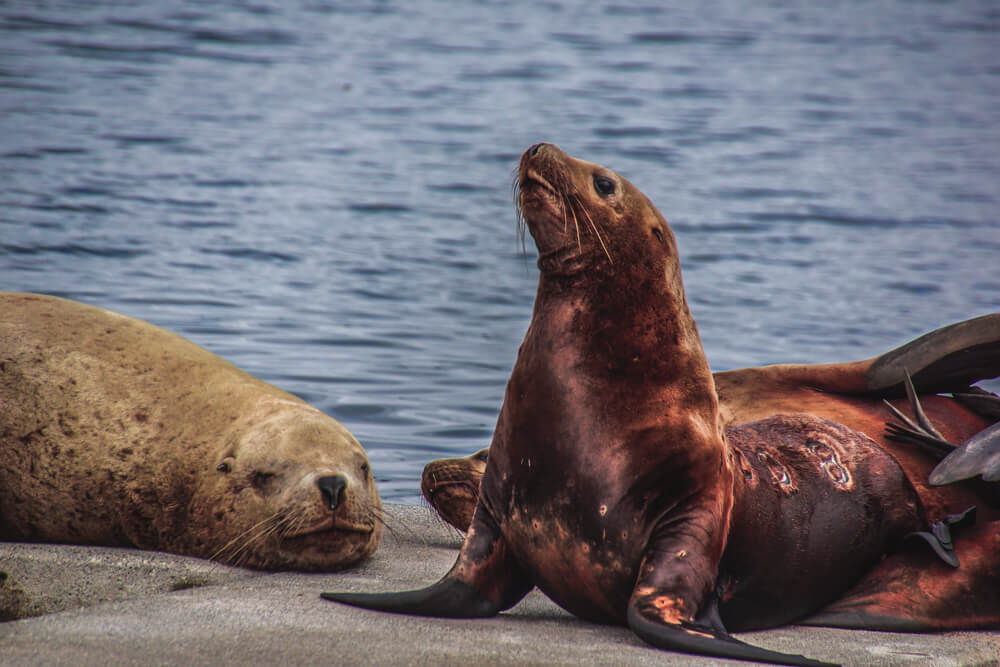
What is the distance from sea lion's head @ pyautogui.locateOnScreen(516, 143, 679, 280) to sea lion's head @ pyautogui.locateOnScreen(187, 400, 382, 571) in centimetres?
149

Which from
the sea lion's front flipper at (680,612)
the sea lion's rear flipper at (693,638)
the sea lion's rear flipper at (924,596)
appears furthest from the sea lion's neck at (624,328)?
the sea lion's rear flipper at (924,596)

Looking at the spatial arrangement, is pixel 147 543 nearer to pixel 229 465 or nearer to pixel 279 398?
pixel 229 465

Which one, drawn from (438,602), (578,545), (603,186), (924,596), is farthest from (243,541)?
(924,596)

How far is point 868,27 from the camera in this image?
45.5 meters

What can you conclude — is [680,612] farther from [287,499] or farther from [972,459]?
[287,499]

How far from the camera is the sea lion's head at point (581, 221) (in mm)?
3945

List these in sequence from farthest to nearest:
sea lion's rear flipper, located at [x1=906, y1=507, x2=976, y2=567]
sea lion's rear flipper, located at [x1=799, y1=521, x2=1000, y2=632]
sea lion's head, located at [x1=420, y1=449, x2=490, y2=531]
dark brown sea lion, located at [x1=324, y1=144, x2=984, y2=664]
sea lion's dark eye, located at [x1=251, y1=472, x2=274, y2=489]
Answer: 1. sea lion's head, located at [x1=420, y1=449, x2=490, y2=531]
2. sea lion's dark eye, located at [x1=251, y1=472, x2=274, y2=489]
3. sea lion's rear flipper, located at [x1=906, y1=507, x2=976, y2=567]
4. sea lion's rear flipper, located at [x1=799, y1=521, x2=1000, y2=632]
5. dark brown sea lion, located at [x1=324, y1=144, x2=984, y2=664]

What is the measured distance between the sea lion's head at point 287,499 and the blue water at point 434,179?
135 centimetres

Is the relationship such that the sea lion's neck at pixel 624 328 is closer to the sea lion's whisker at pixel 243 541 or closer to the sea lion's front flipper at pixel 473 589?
the sea lion's front flipper at pixel 473 589

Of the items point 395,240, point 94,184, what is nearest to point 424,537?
point 395,240

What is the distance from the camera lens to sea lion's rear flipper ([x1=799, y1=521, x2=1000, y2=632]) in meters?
4.09

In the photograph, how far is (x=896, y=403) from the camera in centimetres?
498

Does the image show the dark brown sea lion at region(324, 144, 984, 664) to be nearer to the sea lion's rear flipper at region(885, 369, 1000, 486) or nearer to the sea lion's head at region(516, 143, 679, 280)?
the sea lion's head at region(516, 143, 679, 280)

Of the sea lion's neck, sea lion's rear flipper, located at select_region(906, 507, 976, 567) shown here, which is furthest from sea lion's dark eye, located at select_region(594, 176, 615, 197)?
sea lion's rear flipper, located at select_region(906, 507, 976, 567)
